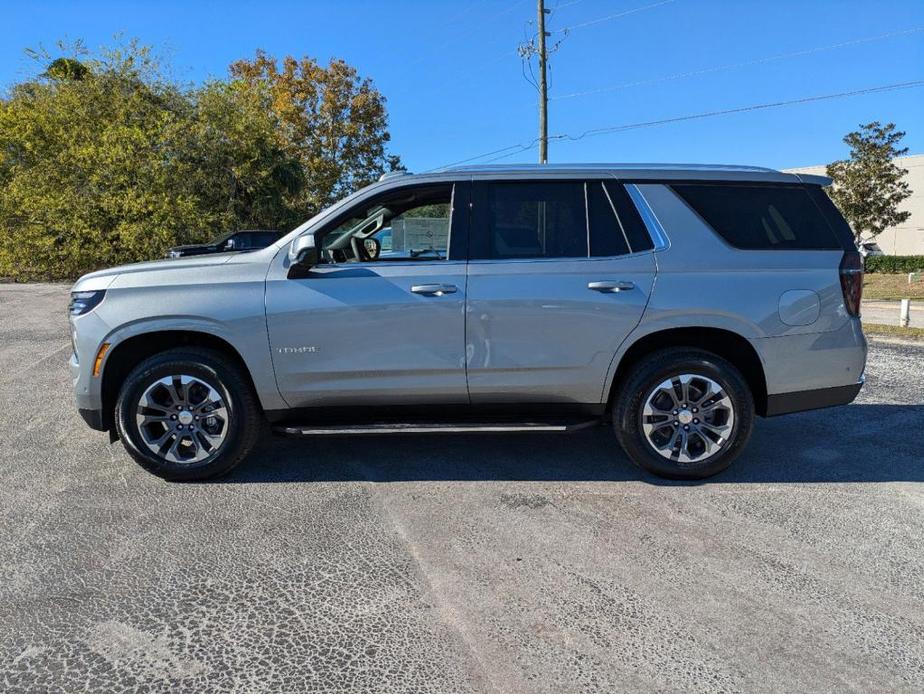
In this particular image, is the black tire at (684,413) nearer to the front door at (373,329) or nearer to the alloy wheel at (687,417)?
the alloy wheel at (687,417)

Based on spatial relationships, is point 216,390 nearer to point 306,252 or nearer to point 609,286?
point 306,252

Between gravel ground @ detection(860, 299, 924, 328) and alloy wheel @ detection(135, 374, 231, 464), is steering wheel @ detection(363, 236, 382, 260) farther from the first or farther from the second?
gravel ground @ detection(860, 299, 924, 328)

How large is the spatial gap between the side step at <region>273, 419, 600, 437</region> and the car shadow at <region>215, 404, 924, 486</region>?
14.3 inches

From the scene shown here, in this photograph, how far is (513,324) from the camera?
154 inches

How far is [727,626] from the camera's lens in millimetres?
2562

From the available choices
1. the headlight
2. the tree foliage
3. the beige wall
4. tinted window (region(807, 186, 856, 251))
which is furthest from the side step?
the beige wall

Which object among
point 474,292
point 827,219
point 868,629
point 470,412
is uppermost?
point 827,219

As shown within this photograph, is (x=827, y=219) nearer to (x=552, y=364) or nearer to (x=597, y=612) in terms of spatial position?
(x=552, y=364)

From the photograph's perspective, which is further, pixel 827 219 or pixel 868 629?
pixel 827 219

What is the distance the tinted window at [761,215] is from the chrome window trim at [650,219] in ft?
0.76

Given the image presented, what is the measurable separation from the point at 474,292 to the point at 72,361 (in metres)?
2.59

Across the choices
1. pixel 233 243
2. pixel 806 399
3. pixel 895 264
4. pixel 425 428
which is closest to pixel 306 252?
pixel 425 428

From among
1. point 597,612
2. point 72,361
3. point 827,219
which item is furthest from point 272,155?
point 597,612

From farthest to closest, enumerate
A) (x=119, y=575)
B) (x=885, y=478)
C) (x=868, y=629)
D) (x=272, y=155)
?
(x=272, y=155)
(x=885, y=478)
(x=119, y=575)
(x=868, y=629)
